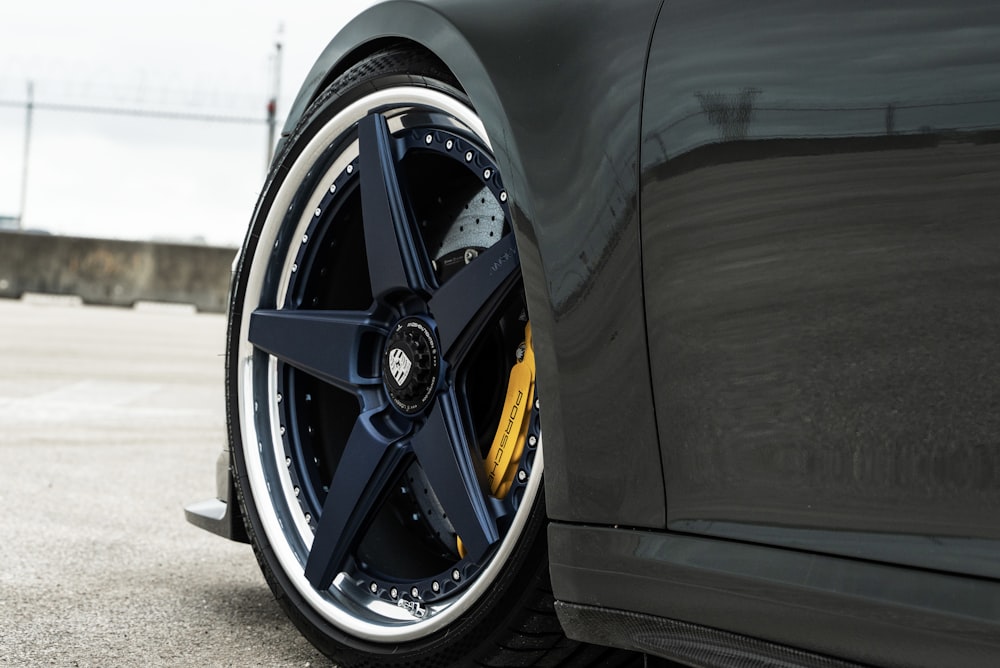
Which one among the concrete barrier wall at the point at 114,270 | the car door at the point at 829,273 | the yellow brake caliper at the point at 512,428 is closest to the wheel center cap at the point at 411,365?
the yellow brake caliper at the point at 512,428

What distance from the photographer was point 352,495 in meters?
2.01

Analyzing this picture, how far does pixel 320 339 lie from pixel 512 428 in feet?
1.46

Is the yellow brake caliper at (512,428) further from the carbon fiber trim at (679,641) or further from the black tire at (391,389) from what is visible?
the carbon fiber trim at (679,641)

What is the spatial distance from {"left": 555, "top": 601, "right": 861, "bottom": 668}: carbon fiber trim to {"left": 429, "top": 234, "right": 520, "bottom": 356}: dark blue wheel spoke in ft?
1.56

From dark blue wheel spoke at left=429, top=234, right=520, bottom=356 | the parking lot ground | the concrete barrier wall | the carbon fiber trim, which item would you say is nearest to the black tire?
dark blue wheel spoke at left=429, top=234, right=520, bottom=356

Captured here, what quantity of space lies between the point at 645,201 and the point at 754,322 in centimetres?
21

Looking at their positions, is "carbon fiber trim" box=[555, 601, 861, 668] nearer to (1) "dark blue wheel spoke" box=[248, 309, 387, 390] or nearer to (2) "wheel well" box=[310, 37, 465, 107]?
(1) "dark blue wheel spoke" box=[248, 309, 387, 390]

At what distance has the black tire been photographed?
5.89ft

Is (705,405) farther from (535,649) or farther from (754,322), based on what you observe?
(535,649)

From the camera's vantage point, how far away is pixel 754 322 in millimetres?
1368

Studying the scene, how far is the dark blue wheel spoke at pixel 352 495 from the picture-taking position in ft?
6.48

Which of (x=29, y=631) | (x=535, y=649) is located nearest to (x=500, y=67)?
(x=535, y=649)

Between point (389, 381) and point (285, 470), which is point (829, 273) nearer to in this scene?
point (389, 381)

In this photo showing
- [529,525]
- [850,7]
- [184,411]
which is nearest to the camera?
[850,7]
